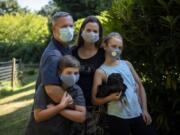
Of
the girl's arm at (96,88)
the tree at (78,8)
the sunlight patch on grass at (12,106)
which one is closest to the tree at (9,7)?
the tree at (78,8)

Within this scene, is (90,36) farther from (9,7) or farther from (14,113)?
(9,7)

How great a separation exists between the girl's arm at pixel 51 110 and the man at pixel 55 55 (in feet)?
0.18

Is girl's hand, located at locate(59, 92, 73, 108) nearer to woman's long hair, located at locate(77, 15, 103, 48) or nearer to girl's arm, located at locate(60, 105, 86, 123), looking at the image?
girl's arm, located at locate(60, 105, 86, 123)

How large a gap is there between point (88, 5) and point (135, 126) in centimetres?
2947

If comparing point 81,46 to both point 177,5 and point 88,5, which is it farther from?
point 88,5

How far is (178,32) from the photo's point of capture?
16.5ft

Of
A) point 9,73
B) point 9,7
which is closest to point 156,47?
point 9,73

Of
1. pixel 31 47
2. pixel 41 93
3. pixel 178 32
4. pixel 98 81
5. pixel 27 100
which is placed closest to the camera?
pixel 41 93

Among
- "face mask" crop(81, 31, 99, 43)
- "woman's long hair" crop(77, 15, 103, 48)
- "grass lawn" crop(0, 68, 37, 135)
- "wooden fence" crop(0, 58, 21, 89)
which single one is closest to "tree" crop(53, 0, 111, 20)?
"wooden fence" crop(0, 58, 21, 89)

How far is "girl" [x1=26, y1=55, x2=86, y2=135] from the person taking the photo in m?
3.67

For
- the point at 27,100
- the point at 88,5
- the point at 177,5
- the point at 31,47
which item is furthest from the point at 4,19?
the point at 177,5

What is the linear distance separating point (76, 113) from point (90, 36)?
841 millimetres

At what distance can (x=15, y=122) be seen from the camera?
11.1 meters

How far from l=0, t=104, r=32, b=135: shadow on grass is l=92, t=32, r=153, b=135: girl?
18.6ft
